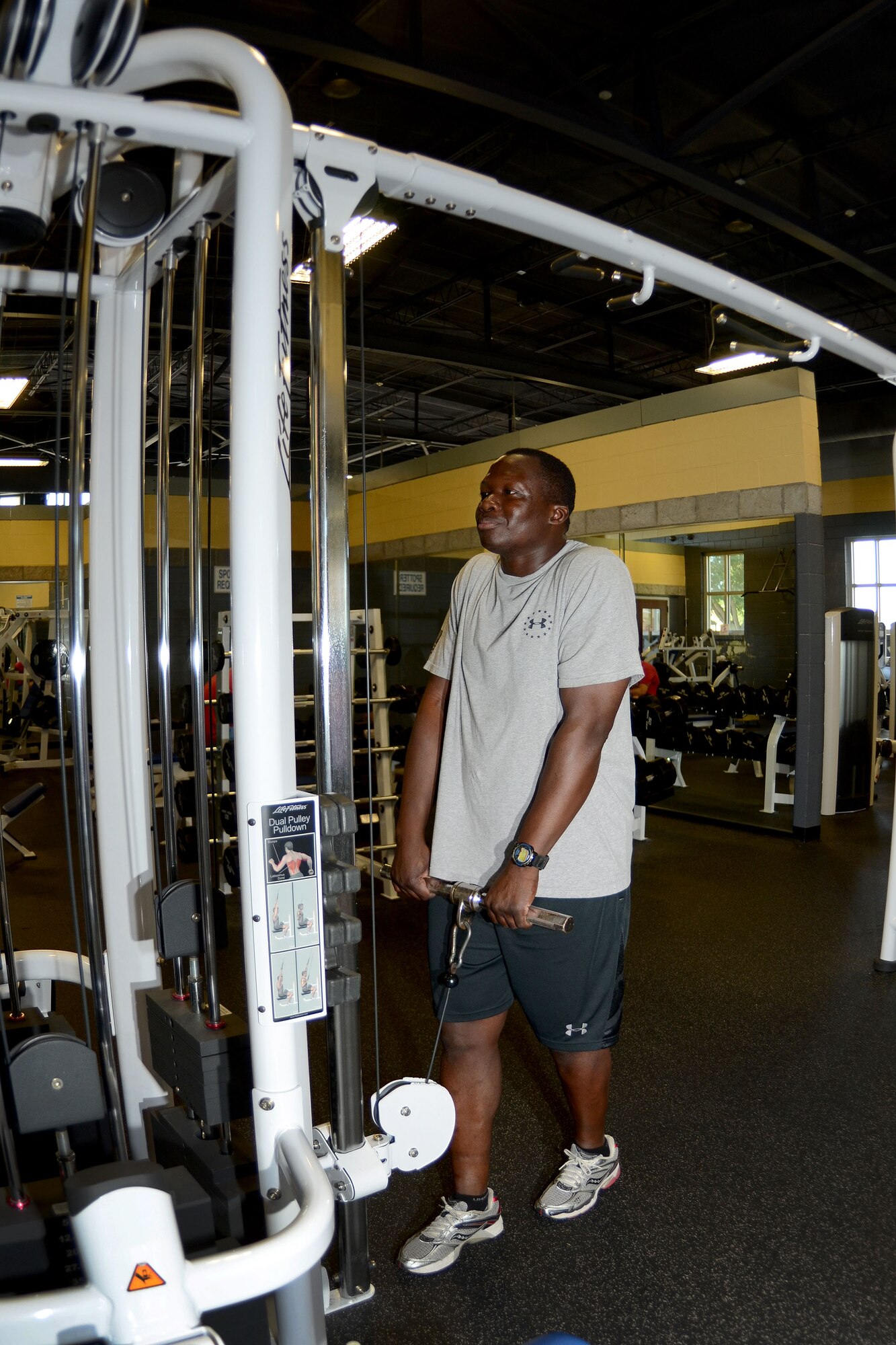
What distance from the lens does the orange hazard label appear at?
0.72 meters

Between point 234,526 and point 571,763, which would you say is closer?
point 234,526

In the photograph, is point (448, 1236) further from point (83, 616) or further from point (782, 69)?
point (782, 69)

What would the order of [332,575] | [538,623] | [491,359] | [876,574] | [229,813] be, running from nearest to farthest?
[332,575] < [538,623] < [229,813] < [491,359] < [876,574]

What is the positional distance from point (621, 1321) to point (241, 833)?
1236 millimetres

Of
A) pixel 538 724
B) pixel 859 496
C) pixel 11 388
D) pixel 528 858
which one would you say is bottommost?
pixel 528 858

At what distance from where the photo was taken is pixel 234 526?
1009mm

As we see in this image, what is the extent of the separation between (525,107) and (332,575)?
3993 millimetres

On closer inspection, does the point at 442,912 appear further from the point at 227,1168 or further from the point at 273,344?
the point at 273,344

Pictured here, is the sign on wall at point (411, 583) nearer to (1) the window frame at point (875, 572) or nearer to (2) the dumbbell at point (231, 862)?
(2) the dumbbell at point (231, 862)

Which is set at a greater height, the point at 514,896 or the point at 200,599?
the point at 200,599

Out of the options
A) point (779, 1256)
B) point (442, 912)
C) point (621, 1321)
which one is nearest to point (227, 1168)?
point (442, 912)

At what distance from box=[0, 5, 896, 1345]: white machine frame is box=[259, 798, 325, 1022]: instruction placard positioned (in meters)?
0.02

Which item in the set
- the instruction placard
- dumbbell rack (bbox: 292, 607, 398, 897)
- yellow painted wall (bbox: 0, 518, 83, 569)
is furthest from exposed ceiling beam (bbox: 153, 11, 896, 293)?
yellow painted wall (bbox: 0, 518, 83, 569)

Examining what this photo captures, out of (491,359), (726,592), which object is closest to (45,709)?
(491,359)
